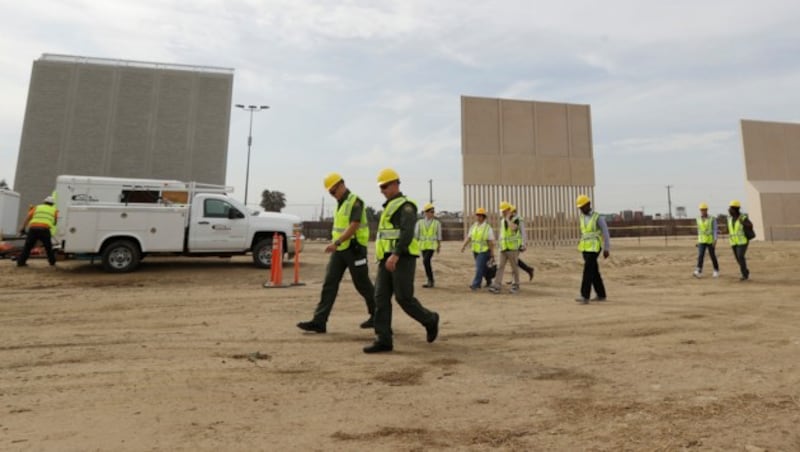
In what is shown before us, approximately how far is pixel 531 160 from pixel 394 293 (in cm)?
2076

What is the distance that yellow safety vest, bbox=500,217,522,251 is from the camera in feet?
30.3

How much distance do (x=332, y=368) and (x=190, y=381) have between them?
1.13 metres

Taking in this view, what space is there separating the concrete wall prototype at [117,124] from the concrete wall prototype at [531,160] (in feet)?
80.7

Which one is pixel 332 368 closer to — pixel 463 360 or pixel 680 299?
pixel 463 360

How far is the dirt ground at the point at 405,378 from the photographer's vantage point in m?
2.48

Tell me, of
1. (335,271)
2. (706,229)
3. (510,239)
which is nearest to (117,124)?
(510,239)

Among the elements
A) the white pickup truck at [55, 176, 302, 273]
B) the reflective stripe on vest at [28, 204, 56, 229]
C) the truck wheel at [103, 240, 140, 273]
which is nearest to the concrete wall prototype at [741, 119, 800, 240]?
the white pickup truck at [55, 176, 302, 273]

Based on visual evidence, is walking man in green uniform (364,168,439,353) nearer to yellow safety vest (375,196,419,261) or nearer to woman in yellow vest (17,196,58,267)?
yellow safety vest (375,196,419,261)

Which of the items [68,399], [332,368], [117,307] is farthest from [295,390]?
[117,307]

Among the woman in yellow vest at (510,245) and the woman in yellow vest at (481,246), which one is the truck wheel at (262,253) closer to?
the woman in yellow vest at (481,246)

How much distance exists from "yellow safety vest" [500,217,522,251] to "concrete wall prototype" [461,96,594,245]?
A: 42.0 feet

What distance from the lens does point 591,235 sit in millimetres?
7602

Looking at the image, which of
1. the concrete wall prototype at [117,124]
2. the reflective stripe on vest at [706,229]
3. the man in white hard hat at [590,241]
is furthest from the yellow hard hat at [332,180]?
the concrete wall prototype at [117,124]

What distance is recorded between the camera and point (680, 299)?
26.0 ft
